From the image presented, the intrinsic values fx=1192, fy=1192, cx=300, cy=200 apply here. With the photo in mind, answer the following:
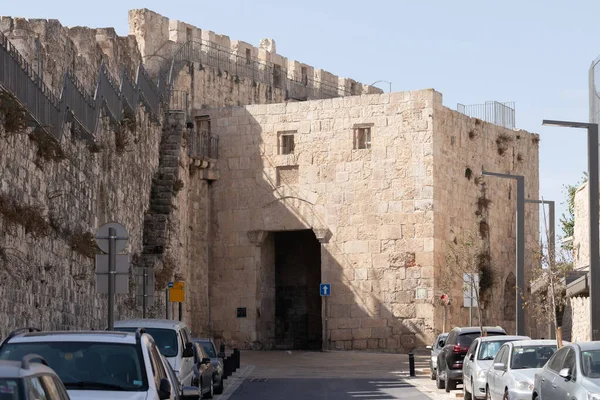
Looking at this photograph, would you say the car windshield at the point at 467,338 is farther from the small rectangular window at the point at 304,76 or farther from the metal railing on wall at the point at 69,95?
the small rectangular window at the point at 304,76

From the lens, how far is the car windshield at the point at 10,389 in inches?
240

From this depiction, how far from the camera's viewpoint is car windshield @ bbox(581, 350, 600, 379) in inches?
496

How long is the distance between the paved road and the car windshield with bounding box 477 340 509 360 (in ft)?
6.22

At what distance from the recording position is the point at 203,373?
19.8 m

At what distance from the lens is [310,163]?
137 ft

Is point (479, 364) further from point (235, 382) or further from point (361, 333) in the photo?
point (361, 333)

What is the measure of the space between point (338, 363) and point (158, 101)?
967 cm

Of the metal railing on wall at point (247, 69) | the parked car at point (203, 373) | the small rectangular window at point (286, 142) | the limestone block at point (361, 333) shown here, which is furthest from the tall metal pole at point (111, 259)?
the small rectangular window at point (286, 142)

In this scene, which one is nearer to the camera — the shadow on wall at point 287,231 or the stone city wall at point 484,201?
the shadow on wall at point 287,231

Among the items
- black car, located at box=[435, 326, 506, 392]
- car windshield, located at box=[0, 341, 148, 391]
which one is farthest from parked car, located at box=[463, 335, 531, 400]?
car windshield, located at box=[0, 341, 148, 391]

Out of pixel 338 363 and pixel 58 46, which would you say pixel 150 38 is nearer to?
pixel 338 363

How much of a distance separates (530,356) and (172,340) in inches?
212

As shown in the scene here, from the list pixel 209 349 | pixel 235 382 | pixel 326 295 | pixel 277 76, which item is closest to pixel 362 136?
pixel 326 295

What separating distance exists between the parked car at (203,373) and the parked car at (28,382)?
38.0 feet
